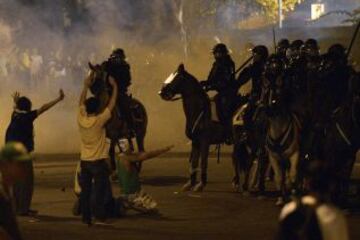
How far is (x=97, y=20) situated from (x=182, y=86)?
3175cm

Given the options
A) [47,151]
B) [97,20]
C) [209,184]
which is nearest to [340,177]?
[209,184]

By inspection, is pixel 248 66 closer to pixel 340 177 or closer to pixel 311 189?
pixel 340 177

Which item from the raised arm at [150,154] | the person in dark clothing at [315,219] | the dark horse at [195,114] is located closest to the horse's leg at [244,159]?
the dark horse at [195,114]

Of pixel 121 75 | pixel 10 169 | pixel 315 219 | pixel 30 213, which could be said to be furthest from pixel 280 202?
pixel 315 219

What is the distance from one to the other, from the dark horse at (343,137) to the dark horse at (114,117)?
11.5 feet

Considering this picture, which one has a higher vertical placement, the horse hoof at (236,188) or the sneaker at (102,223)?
the sneaker at (102,223)

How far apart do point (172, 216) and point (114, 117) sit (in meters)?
4.30

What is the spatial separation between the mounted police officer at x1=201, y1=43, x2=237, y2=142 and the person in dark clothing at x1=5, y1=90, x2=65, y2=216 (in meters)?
4.03

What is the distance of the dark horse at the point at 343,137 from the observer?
15297 mm

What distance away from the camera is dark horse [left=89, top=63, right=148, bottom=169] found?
50.8 feet

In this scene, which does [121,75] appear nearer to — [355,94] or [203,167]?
[203,167]

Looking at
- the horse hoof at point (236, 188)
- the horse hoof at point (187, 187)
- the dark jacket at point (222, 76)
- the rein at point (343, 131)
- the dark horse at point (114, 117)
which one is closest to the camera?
the rein at point (343, 131)

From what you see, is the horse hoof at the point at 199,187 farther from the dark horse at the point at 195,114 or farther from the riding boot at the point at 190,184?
the riding boot at the point at 190,184

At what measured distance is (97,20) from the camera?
1933 inches
